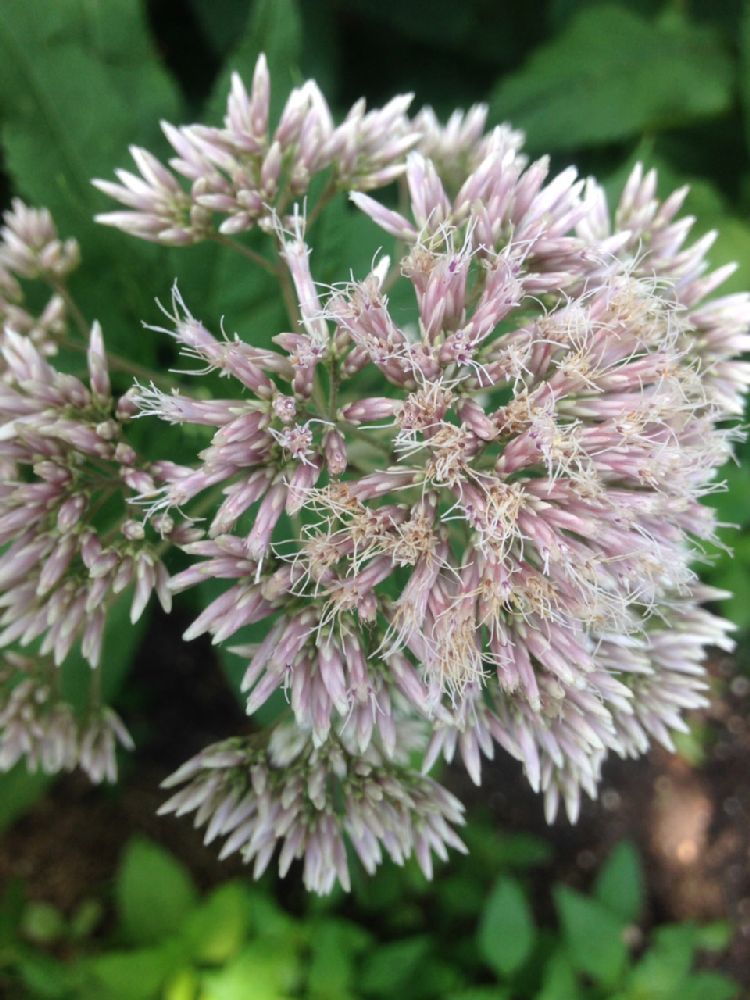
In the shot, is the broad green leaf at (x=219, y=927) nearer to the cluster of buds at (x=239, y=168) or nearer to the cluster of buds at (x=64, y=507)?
the cluster of buds at (x=64, y=507)

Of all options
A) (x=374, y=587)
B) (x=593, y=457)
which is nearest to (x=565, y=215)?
(x=593, y=457)

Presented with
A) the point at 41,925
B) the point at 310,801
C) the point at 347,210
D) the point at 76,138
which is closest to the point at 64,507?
the point at 310,801

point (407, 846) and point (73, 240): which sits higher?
point (73, 240)

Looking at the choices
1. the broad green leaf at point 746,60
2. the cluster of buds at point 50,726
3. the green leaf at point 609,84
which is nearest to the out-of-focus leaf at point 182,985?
the cluster of buds at point 50,726

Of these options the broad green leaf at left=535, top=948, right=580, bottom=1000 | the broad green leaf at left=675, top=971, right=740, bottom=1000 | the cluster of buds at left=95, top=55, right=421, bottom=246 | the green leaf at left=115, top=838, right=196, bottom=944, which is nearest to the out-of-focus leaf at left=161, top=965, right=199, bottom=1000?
the green leaf at left=115, top=838, right=196, bottom=944

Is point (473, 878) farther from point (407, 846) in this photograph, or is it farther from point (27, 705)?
point (27, 705)

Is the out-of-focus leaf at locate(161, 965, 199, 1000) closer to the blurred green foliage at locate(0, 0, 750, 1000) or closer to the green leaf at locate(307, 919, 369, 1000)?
the blurred green foliage at locate(0, 0, 750, 1000)
